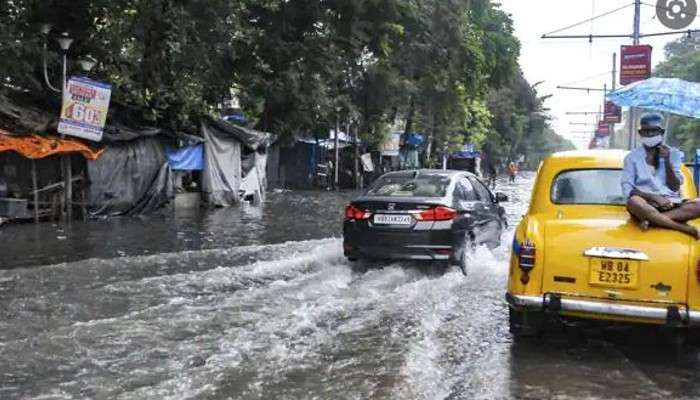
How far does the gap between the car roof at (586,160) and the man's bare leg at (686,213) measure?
1.00 meters

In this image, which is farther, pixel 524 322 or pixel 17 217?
pixel 17 217

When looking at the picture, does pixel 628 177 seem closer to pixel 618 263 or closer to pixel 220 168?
pixel 618 263

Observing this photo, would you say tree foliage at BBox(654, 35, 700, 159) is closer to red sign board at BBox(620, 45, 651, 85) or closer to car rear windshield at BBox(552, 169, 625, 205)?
red sign board at BBox(620, 45, 651, 85)

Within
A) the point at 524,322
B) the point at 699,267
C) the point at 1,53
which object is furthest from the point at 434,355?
the point at 1,53

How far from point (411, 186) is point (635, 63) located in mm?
14985

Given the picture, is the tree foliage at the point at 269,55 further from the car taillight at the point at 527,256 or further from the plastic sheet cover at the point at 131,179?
the car taillight at the point at 527,256

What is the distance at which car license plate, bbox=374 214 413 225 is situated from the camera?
962 cm

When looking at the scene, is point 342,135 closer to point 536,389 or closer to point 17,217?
point 17,217

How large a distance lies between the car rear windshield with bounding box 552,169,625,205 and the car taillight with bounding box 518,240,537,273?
3.31 feet

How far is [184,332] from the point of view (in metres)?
6.65

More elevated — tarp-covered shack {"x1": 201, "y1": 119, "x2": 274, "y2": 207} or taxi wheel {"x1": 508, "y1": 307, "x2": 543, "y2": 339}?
tarp-covered shack {"x1": 201, "y1": 119, "x2": 274, "y2": 207}

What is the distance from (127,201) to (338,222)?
5.03m

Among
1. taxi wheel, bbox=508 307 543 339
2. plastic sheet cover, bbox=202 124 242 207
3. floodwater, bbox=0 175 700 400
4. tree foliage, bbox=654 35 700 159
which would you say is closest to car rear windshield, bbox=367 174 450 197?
floodwater, bbox=0 175 700 400

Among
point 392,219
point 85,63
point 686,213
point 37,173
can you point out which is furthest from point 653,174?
point 37,173
